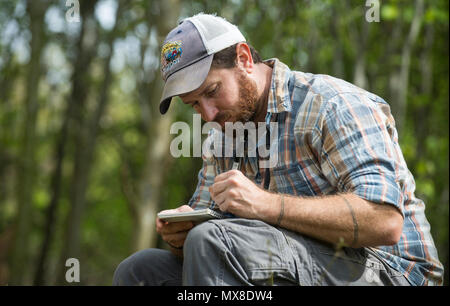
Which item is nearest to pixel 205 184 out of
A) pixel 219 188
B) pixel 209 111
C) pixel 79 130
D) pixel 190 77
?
pixel 209 111

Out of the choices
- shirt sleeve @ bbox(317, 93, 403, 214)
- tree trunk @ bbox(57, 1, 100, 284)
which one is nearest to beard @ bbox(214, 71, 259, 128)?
shirt sleeve @ bbox(317, 93, 403, 214)

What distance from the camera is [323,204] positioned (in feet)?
7.47

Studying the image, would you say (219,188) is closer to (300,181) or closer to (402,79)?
(300,181)

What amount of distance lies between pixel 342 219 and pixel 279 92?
2.65ft

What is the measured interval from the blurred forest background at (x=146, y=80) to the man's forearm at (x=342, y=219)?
5.10 metres

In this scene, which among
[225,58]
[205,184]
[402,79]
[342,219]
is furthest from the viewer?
[402,79]

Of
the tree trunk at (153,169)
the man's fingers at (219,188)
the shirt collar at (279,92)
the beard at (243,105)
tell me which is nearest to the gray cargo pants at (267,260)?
the man's fingers at (219,188)

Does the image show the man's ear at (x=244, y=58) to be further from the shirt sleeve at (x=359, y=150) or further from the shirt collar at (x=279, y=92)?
the shirt sleeve at (x=359, y=150)

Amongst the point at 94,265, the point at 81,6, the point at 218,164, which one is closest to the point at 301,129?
the point at 218,164

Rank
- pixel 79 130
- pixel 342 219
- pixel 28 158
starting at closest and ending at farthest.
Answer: pixel 342 219 → pixel 28 158 → pixel 79 130

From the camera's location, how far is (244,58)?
296cm

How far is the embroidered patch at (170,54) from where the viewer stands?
2832mm

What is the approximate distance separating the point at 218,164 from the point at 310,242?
1.02m

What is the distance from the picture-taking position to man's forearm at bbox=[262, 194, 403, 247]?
7.29 feet
